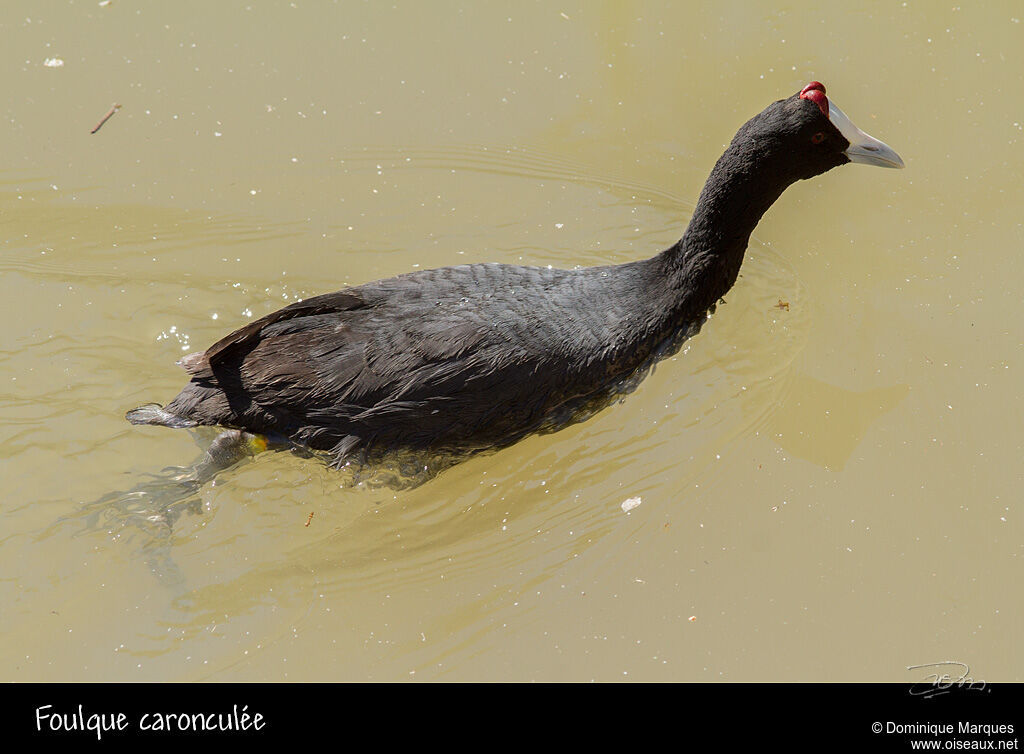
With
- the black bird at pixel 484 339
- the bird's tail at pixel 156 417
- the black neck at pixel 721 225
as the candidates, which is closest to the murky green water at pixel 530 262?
the bird's tail at pixel 156 417

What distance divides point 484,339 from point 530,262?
3.61 ft

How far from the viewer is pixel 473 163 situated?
435cm

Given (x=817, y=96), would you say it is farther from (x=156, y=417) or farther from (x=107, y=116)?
(x=107, y=116)

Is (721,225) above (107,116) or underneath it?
underneath

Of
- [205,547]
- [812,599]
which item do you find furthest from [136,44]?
[812,599]

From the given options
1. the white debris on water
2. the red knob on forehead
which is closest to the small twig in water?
the white debris on water

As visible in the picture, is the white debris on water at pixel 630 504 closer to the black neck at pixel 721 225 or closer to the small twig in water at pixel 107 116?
the black neck at pixel 721 225

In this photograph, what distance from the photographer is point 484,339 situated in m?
2.99

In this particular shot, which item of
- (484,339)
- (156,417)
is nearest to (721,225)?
(484,339)

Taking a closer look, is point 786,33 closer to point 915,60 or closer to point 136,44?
point 915,60

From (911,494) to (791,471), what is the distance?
1.35 ft
